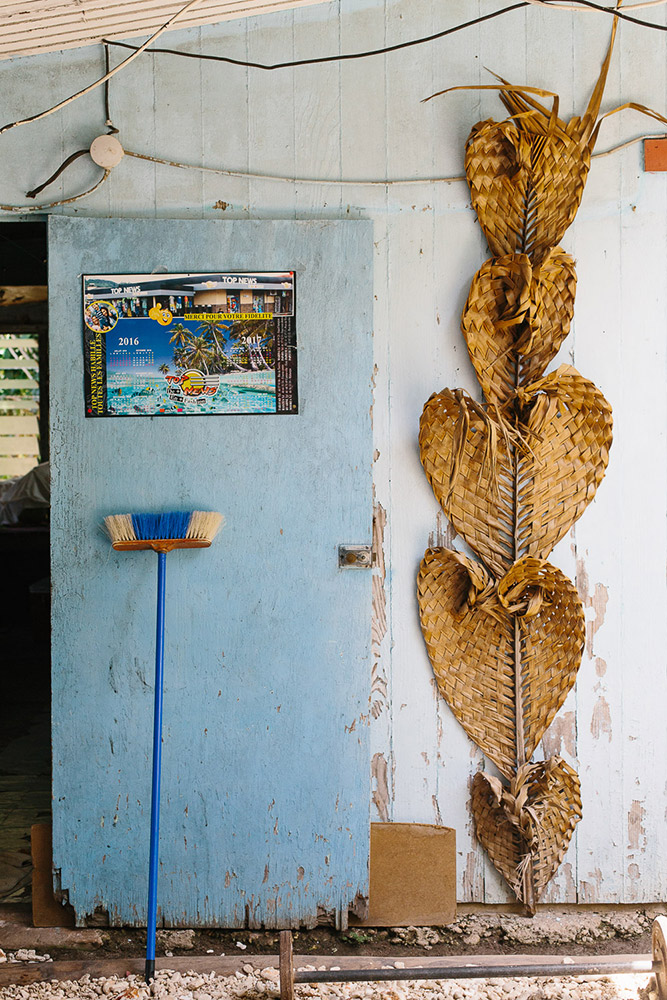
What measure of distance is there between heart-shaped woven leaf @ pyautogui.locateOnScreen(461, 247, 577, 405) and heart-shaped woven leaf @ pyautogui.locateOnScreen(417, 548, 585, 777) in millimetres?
592

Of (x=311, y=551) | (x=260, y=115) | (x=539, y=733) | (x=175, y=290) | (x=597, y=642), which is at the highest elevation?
(x=260, y=115)

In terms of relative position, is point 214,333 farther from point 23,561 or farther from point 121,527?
point 23,561

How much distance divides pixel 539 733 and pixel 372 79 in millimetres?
2084

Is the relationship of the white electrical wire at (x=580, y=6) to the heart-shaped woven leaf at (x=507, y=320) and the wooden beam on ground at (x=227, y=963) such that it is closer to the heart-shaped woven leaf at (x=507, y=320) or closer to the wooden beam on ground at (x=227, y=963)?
the heart-shaped woven leaf at (x=507, y=320)

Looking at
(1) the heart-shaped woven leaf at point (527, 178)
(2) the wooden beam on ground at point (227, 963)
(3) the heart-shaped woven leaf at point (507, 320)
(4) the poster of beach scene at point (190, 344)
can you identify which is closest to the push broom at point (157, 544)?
(2) the wooden beam on ground at point (227, 963)

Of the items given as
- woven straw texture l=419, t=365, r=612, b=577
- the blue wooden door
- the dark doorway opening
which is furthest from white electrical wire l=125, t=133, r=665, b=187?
the dark doorway opening

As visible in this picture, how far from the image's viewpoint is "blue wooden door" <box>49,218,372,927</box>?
7.95ft

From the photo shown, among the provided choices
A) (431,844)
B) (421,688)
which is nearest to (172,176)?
(421,688)

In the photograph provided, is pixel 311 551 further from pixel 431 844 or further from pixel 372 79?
pixel 372 79

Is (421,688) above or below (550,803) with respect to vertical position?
above

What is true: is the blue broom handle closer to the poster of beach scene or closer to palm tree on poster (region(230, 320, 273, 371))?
the poster of beach scene

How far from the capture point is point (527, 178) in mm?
2350

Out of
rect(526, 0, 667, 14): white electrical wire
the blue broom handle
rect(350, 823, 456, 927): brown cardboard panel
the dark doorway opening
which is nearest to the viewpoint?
rect(526, 0, 667, 14): white electrical wire

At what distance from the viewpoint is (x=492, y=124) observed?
2.34 metres
